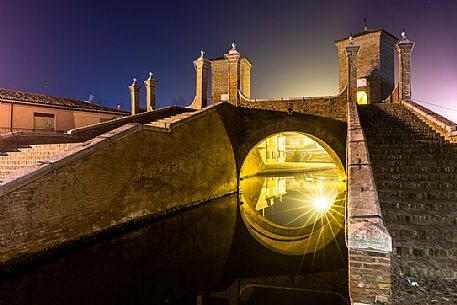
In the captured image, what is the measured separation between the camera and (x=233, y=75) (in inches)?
613

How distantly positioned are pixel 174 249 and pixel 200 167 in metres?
5.17

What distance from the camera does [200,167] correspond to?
12.2m

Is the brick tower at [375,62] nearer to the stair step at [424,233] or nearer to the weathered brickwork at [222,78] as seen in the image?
the weathered brickwork at [222,78]

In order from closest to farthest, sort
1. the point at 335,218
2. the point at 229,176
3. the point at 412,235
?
the point at 412,235 → the point at 335,218 → the point at 229,176

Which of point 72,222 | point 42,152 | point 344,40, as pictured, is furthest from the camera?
point 344,40

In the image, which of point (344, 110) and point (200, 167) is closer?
point (200, 167)

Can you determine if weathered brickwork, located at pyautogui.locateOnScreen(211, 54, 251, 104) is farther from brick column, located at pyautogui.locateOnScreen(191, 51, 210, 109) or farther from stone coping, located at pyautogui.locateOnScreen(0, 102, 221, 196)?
stone coping, located at pyautogui.locateOnScreen(0, 102, 221, 196)

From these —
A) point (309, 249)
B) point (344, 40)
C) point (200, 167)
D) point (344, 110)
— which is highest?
point (344, 40)

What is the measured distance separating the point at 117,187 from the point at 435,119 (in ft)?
30.5

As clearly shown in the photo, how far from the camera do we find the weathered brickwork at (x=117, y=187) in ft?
19.6

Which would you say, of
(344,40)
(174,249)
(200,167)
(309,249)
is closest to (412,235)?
(309,249)

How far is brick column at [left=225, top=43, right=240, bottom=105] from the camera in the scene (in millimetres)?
15398

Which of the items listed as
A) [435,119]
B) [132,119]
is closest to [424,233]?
[435,119]

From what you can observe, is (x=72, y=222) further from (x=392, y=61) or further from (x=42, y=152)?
(x=392, y=61)
